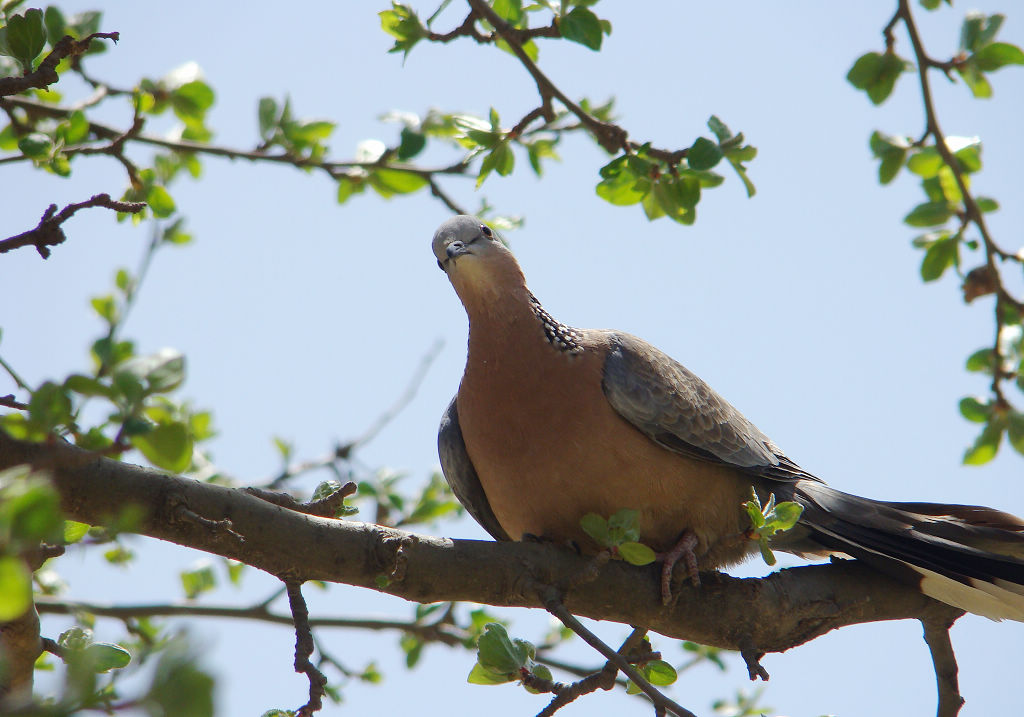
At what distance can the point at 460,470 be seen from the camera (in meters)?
4.45

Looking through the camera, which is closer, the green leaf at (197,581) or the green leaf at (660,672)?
the green leaf at (660,672)

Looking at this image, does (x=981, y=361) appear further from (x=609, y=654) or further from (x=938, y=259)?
(x=609, y=654)

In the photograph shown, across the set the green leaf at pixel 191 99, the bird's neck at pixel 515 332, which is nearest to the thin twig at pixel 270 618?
the bird's neck at pixel 515 332

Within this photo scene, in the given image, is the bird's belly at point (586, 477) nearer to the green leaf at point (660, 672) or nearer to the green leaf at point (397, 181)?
the green leaf at point (660, 672)

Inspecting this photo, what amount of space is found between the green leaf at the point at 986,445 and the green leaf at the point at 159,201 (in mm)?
3668

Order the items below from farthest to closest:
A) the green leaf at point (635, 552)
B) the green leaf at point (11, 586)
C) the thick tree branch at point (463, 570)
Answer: the green leaf at point (635, 552) → the thick tree branch at point (463, 570) → the green leaf at point (11, 586)

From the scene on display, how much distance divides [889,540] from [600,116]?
7.81 feet

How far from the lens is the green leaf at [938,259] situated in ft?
12.5

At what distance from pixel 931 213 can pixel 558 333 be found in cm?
176

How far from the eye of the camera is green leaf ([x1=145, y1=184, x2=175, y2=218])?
3.73 m

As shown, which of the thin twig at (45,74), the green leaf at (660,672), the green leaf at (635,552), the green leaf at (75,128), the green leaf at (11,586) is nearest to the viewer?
the green leaf at (11,586)

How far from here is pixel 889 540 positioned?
12.5 ft

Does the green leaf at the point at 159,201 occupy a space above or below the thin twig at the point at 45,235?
above

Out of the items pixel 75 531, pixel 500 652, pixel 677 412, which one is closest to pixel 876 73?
pixel 677 412
